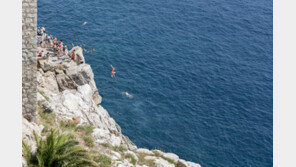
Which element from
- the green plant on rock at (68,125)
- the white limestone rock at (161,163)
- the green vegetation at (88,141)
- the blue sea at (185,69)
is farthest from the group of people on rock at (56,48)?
the white limestone rock at (161,163)

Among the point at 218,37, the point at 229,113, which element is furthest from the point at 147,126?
the point at 218,37

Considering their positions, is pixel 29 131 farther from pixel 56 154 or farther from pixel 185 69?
pixel 185 69

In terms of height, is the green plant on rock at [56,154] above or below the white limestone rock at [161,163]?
above

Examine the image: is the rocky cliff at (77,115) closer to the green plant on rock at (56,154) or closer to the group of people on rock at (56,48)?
the group of people on rock at (56,48)

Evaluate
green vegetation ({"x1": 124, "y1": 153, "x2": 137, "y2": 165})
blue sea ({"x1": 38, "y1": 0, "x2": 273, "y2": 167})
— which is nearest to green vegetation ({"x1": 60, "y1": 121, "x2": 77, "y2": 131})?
green vegetation ({"x1": 124, "y1": 153, "x2": 137, "y2": 165})

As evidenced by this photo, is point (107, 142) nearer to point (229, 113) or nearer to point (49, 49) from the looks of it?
point (49, 49)

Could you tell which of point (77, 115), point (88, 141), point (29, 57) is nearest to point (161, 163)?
point (88, 141)
